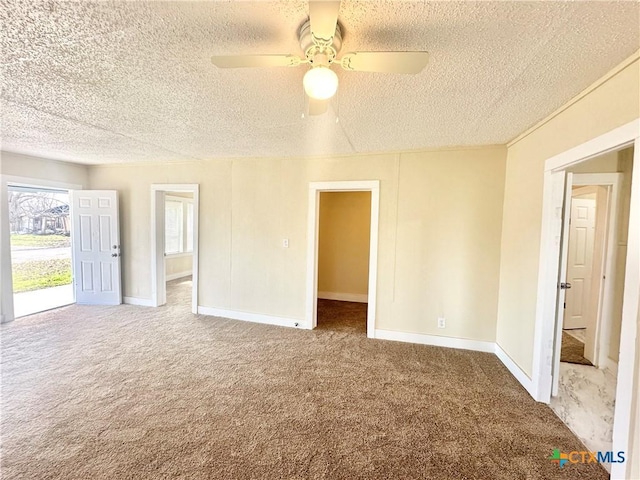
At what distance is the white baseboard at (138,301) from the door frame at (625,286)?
5.44 meters

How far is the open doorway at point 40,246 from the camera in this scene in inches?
212

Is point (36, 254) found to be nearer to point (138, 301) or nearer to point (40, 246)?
point (40, 246)

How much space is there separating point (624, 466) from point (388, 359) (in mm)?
1861

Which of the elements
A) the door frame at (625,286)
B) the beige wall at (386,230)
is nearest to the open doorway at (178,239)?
the beige wall at (386,230)

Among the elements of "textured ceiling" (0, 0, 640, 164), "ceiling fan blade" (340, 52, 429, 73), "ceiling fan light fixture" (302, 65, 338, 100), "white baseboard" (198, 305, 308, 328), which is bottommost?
"white baseboard" (198, 305, 308, 328)

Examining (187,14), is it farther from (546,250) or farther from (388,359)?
(388,359)

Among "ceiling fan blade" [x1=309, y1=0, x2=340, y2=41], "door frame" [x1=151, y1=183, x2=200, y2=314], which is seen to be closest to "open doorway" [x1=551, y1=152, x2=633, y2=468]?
"ceiling fan blade" [x1=309, y1=0, x2=340, y2=41]

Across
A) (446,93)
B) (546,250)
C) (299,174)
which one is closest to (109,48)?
(446,93)

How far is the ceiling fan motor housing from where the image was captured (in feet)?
4.20

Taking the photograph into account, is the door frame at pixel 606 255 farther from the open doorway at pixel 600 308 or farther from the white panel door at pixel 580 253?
the white panel door at pixel 580 253

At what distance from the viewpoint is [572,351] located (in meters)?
3.37

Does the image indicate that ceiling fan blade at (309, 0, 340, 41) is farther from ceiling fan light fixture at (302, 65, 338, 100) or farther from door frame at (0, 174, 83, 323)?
door frame at (0, 174, 83, 323)

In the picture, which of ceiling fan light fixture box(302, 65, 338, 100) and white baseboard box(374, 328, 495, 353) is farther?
white baseboard box(374, 328, 495, 353)

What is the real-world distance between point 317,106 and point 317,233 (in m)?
2.36
